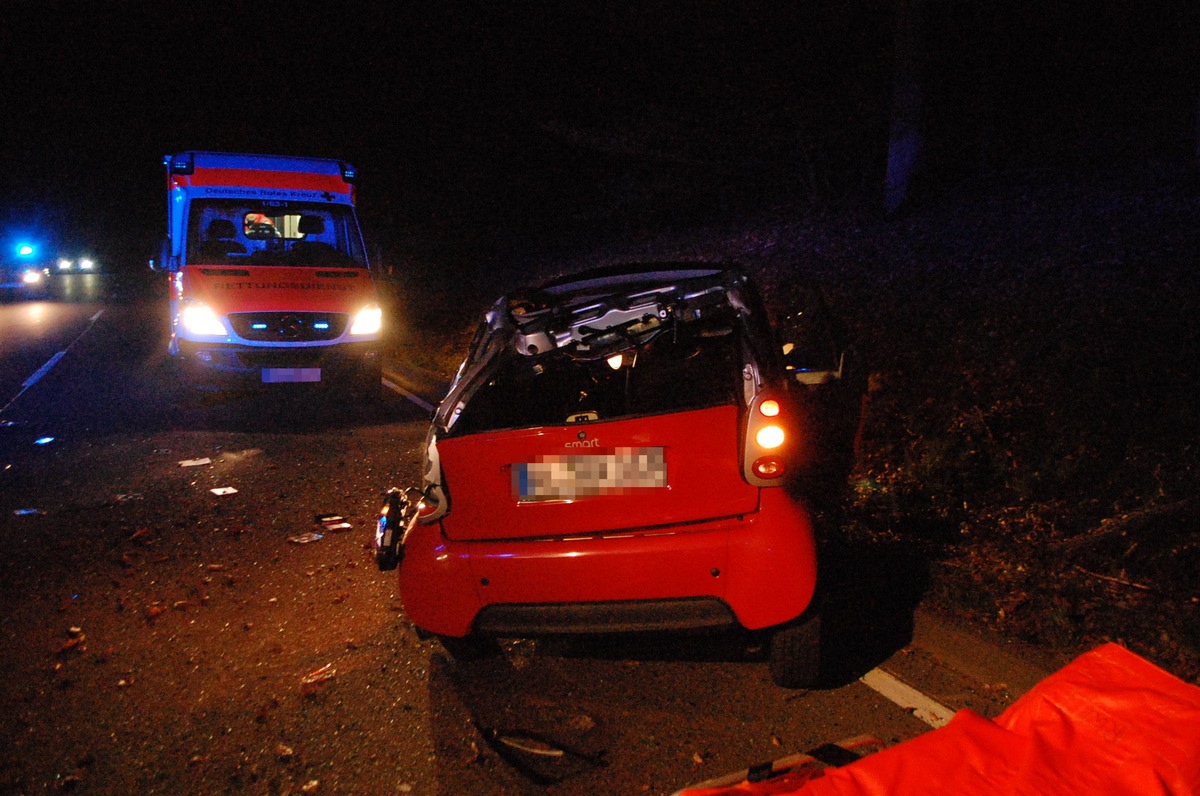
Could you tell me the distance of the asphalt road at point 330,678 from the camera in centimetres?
326

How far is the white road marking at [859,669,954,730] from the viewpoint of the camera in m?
3.46

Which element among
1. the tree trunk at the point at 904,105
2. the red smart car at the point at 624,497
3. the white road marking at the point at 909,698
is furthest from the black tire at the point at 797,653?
the tree trunk at the point at 904,105

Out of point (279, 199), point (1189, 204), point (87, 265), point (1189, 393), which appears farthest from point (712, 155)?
point (87, 265)

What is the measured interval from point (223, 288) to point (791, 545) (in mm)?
7942

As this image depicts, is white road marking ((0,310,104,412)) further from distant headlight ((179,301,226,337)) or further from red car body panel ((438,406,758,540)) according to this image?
red car body panel ((438,406,758,540))

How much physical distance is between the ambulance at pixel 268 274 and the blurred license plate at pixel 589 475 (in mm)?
6831

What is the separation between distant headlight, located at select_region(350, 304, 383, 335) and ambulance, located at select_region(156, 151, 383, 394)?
0.01 m

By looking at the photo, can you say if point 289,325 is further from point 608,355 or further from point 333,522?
point 608,355

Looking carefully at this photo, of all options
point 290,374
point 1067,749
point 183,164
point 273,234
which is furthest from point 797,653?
point 183,164

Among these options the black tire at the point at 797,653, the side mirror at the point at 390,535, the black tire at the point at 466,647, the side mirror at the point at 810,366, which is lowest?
the black tire at the point at 466,647

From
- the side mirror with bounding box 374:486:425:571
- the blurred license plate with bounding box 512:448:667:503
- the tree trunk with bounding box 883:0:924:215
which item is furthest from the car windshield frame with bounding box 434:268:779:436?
the tree trunk with bounding box 883:0:924:215

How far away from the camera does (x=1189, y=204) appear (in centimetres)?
1198

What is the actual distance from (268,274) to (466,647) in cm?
704

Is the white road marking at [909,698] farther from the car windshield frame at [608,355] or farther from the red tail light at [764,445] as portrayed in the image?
→ the car windshield frame at [608,355]
